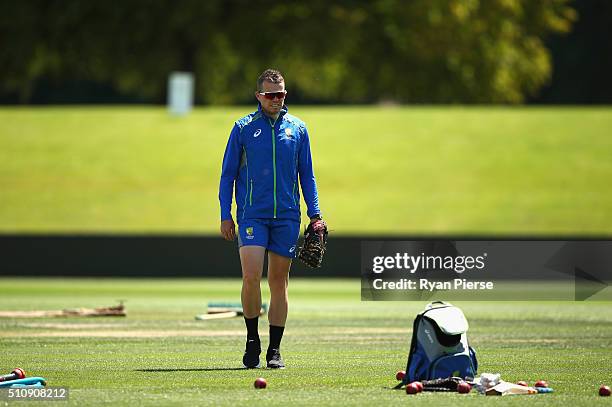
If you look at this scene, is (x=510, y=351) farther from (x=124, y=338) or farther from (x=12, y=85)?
(x=12, y=85)

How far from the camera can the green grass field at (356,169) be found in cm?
3281

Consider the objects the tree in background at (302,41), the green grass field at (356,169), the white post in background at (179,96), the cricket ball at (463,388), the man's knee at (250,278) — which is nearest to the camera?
the cricket ball at (463,388)

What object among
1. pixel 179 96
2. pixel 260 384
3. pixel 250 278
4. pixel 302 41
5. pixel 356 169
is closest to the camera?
pixel 260 384

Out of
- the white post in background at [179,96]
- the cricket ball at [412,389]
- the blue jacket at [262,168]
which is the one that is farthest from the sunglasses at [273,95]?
the white post in background at [179,96]

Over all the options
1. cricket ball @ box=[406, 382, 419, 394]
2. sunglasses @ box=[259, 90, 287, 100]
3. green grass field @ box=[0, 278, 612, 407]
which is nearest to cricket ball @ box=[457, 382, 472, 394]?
green grass field @ box=[0, 278, 612, 407]

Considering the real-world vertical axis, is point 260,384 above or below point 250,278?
below

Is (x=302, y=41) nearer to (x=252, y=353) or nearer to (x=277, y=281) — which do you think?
(x=277, y=281)

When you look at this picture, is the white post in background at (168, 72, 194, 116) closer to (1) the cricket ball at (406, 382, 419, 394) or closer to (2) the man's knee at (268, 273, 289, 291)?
(2) the man's knee at (268, 273, 289, 291)

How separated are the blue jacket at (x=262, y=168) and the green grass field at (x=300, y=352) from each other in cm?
121

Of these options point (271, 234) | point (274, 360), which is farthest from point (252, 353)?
point (271, 234)

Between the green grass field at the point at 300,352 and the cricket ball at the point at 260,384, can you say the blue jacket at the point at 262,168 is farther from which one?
the cricket ball at the point at 260,384

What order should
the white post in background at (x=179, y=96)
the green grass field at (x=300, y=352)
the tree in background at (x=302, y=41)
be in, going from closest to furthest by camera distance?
the green grass field at (x=300, y=352)
the white post in background at (x=179, y=96)
the tree in background at (x=302, y=41)

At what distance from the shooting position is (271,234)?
10.4 m

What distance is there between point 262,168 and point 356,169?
83.0 feet
